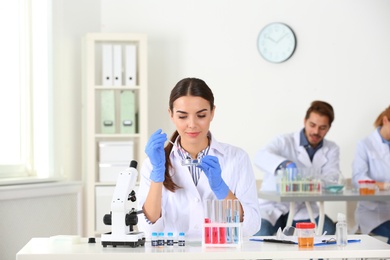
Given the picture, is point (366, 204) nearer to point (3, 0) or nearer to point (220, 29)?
point (220, 29)

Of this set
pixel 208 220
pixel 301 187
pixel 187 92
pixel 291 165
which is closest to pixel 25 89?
pixel 291 165

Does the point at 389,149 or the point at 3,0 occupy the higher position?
the point at 3,0

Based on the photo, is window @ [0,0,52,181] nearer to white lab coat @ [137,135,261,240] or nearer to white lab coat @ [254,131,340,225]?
white lab coat @ [254,131,340,225]

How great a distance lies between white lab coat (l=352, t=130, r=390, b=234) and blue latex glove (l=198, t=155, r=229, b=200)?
8.87 ft

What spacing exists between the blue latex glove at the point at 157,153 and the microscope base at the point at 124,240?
0.87 ft

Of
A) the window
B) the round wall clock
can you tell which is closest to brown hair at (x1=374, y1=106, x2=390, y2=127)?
the round wall clock

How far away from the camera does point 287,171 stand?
496 centimetres

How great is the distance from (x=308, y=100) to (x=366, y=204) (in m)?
1.12

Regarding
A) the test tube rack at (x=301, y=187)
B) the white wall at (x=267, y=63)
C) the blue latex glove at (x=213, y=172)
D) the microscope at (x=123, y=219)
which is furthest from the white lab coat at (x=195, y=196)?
the white wall at (x=267, y=63)

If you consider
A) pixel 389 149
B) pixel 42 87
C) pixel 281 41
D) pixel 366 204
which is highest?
pixel 281 41

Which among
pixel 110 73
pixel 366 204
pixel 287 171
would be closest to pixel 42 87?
pixel 110 73

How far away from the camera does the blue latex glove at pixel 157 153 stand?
2980 millimetres

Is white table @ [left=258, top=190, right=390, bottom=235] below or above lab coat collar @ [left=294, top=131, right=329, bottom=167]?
below

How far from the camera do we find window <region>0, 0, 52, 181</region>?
16.9ft
